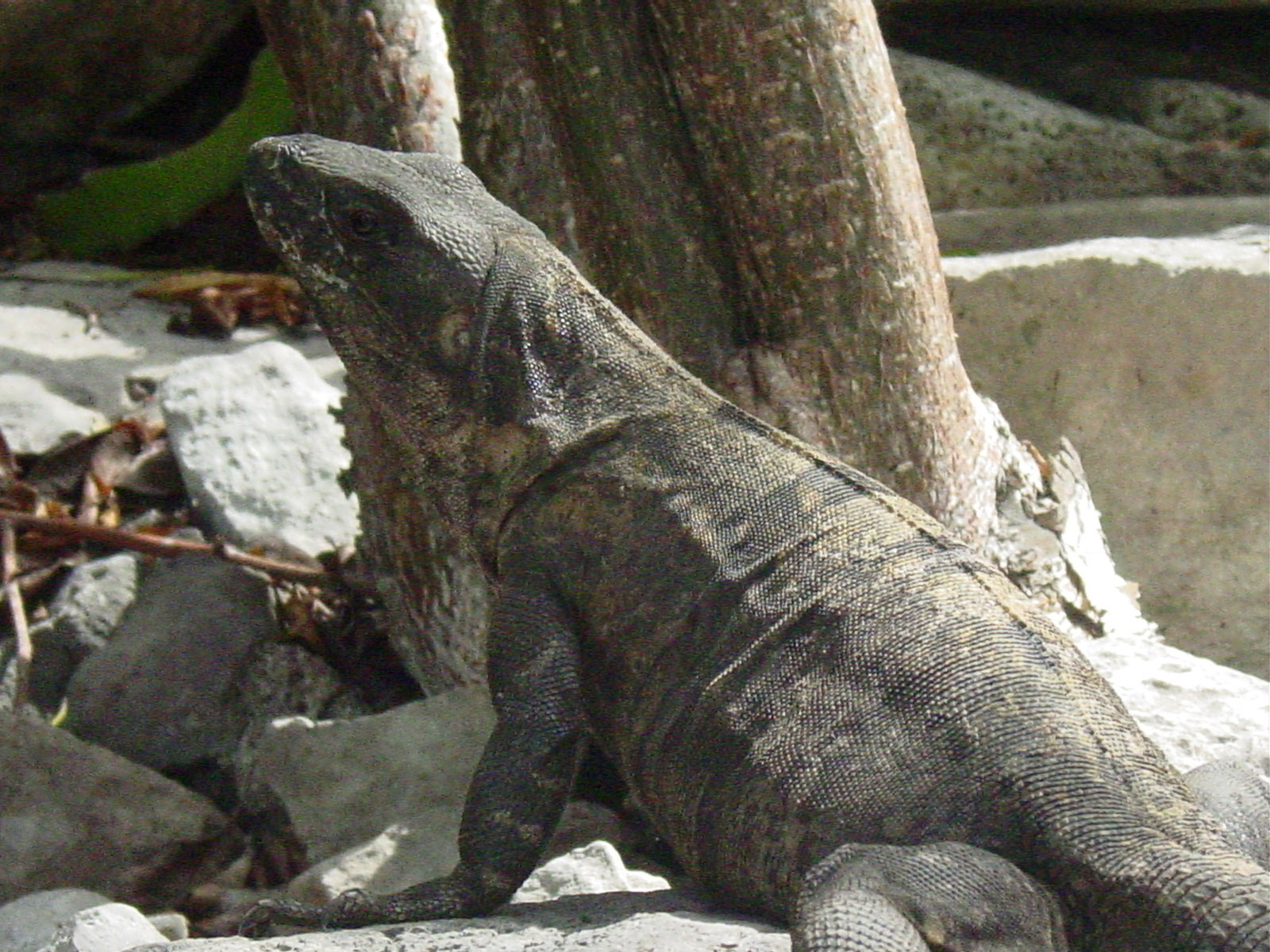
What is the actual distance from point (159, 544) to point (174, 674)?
0.67 m

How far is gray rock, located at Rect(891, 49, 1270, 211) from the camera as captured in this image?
32.2 ft

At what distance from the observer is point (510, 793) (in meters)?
3.64

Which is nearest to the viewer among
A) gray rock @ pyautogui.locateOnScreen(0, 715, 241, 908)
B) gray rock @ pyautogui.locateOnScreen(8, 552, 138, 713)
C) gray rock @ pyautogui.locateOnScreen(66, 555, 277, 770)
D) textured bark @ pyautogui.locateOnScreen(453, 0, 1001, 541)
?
textured bark @ pyautogui.locateOnScreen(453, 0, 1001, 541)

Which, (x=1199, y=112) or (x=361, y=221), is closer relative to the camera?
(x=361, y=221)

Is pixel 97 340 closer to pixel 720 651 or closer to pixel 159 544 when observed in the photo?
pixel 159 544

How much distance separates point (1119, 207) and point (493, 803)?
6.33 m

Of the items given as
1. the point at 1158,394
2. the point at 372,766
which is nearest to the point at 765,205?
the point at 372,766

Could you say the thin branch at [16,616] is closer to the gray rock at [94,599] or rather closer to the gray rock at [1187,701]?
the gray rock at [94,599]

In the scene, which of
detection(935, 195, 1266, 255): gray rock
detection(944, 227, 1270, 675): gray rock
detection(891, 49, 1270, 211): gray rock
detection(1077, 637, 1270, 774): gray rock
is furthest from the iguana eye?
detection(891, 49, 1270, 211): gray rock

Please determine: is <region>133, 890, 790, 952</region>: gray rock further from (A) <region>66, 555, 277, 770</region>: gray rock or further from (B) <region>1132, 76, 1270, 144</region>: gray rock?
(B) <region>1132, 76, 1270, 144</region>: gray rock

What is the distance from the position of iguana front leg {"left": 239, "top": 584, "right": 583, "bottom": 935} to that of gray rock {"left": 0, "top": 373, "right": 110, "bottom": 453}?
426cm

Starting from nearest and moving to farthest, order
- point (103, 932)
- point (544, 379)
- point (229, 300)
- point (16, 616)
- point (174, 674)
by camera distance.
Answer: point (103, 932), point (544, 379), point (174, 674), point (16, 616), point (229, 300)

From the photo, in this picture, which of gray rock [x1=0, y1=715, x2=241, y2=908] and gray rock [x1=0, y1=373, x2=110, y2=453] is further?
gray rock [x1=0, y1=373, x2=110, y2=453]

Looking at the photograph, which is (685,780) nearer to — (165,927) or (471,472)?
(471,472)
